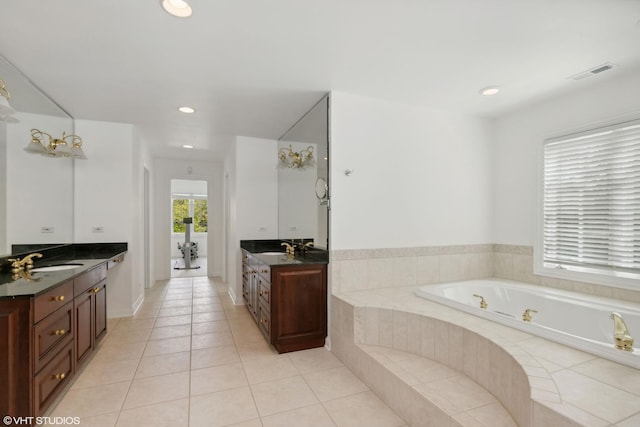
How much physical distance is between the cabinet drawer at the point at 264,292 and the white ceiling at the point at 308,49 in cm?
184

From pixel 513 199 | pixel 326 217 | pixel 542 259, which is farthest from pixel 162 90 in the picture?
pixel 542 259

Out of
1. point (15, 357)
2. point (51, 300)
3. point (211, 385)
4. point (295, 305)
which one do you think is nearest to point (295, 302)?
point (295, 305)

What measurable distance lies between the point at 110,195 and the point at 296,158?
92.3 inches

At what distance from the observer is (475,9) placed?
5.60ft

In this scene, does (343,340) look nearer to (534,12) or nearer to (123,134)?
(534,12)

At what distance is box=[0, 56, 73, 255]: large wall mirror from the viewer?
92.9 inches

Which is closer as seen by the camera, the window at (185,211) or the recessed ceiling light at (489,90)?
the recessed ceiling light at (489,90)

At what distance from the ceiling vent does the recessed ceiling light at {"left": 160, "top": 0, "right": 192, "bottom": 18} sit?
295cm

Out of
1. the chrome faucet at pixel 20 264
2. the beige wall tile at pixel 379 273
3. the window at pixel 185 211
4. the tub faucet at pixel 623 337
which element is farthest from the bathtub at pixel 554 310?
the window at pixel 185 211

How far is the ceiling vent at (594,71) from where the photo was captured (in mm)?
2318

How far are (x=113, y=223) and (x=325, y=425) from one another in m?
3.43

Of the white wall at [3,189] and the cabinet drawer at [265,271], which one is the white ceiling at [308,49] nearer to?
the white wall at [3,189]

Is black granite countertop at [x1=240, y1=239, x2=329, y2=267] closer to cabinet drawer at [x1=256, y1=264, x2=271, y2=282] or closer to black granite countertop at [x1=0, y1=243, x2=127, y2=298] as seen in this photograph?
cabinet drawer at [x1=256, y1=264, x2=271, y2=282]

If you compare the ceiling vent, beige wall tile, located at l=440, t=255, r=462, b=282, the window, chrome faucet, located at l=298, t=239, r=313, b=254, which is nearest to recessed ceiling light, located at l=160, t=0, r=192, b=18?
chrome faucet, located at l=298, t=239, r=313, b=254
